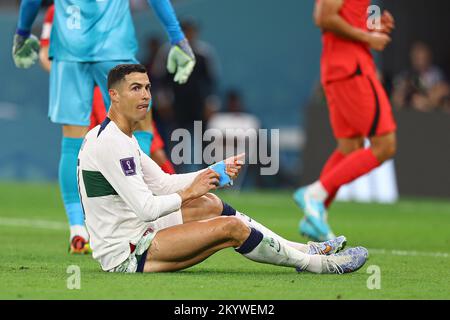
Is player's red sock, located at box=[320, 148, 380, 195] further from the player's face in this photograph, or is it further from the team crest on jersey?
the team crest on jersey

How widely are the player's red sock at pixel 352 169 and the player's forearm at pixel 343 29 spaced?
927mm

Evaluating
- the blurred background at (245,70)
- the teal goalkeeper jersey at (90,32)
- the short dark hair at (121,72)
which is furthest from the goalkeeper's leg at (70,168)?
the blurred background at (245,70)

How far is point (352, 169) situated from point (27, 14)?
2.92m

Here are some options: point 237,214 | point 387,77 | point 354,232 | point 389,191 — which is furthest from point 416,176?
point 237,214

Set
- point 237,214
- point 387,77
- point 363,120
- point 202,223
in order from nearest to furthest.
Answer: point 202,223
point 237,214
point 363,120
point 387,77

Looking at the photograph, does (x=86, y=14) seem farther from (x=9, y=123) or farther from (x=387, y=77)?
(x=9, y=123)

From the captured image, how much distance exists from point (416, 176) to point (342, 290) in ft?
33.6

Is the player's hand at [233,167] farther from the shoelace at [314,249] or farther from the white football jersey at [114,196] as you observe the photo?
the shoelace at [314,249]

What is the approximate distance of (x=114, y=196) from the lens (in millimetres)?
6922

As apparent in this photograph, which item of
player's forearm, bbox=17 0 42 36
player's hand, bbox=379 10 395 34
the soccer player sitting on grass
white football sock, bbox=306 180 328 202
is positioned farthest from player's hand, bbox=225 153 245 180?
player's hand, bbox=379 10 395 34

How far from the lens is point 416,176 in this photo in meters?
16.4

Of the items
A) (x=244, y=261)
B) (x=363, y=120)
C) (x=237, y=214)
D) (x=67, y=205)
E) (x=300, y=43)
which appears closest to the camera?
(x=237, y=214)

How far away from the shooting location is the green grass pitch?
6.23 meters

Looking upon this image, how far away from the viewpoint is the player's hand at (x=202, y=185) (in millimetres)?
6770
